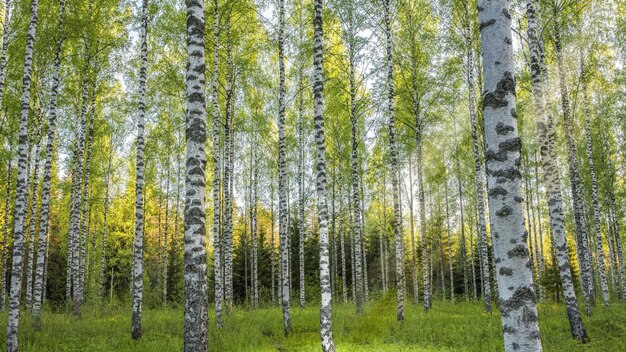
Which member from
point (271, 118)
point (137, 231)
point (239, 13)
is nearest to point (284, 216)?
point (137, 231)

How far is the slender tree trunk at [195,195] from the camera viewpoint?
6.06m

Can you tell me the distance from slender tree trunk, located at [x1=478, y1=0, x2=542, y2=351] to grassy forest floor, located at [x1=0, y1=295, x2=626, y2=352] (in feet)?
21.0

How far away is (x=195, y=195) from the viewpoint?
630 cm

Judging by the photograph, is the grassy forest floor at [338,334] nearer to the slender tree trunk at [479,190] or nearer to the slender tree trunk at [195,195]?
the slender tree trunk at [479,190]

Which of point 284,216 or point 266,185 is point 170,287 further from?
point 284,216

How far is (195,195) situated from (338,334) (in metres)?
7.01

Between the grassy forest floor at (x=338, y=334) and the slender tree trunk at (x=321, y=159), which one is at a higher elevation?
the slender tree trunk at (x=321, y=159)

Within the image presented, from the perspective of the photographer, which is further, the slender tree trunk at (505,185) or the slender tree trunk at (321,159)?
the slender tree trunk at (321,159)

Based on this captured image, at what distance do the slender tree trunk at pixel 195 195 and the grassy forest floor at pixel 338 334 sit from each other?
11.3 feet

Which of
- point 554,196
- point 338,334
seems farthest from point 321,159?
point 554,196

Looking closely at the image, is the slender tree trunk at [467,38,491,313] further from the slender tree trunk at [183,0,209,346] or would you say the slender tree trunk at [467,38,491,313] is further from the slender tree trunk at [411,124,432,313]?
the slender tree trunk at [183,0,209,346]

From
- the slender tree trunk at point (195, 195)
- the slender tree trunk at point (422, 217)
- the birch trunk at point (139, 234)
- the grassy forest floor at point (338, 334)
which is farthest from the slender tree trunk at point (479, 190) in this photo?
the slender tree trunk at point (195, 195)

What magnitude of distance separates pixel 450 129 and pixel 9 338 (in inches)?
1043

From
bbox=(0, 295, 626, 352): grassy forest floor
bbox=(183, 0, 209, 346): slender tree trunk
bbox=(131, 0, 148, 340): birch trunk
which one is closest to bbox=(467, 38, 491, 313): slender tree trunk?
bbox=(0, 295, 626, 352): grassy forest floor
